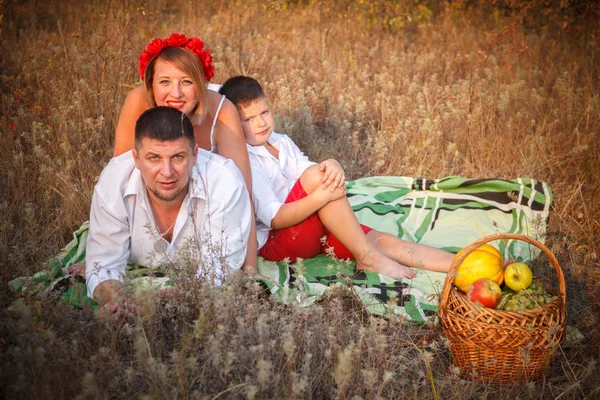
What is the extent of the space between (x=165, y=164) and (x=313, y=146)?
256 centimetres

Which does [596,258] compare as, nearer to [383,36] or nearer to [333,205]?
[333,205]

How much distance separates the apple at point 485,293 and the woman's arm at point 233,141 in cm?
157

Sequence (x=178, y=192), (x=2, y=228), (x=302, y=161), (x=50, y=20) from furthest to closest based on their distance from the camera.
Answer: (x=50, y=20)
(x=302, y=161)
(x=2, y=228)
(x=178, y=192)

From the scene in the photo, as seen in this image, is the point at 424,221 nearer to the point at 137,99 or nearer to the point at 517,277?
the point at 517,277

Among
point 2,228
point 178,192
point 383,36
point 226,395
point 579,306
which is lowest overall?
point 579,306

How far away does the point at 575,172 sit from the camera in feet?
17.7

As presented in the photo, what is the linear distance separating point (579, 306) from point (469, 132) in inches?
99.0

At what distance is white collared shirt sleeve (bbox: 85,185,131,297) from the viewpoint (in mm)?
3607

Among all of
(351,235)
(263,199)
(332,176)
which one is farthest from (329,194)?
(263,199)

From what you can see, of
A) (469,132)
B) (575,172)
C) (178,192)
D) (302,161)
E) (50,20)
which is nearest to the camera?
(178,192)

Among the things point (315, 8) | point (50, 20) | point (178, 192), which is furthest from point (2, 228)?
point (315, 8)

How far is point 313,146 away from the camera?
5875mm

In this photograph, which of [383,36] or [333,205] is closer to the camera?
[333,205]

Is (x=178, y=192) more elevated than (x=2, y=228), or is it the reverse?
(x=178, y=192)
